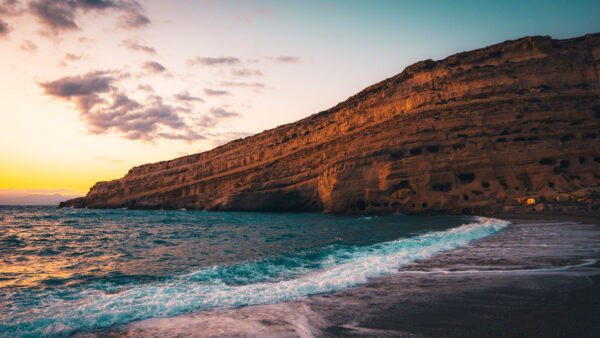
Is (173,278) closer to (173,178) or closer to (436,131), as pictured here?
(436,131)

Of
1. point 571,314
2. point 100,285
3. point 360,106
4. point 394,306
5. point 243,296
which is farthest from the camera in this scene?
point 360,106

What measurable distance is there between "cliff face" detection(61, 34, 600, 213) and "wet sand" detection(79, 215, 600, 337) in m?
16.9

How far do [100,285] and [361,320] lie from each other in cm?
510

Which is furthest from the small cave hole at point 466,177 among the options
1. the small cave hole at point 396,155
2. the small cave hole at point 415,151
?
the small cave hole at point 396,155

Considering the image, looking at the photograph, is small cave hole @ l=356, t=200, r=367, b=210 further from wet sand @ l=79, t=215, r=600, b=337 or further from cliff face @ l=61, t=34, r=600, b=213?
wet sand @ l=79, t=215, r=600, b=337

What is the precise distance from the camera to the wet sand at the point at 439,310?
361cm

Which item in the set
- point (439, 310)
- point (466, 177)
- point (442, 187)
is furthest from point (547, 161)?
point (439, 310)

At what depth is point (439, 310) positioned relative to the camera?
13.9ft

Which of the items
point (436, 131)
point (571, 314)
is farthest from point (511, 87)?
point (571, 314)

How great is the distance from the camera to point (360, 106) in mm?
29859

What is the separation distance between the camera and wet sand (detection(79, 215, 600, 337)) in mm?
3607

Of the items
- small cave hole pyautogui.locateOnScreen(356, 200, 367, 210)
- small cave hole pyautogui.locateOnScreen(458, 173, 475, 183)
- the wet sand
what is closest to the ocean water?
the wet sand

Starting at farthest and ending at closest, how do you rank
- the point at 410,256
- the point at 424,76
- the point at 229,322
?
the point at 424,76 → the point at 410,256 → the point at 229,322

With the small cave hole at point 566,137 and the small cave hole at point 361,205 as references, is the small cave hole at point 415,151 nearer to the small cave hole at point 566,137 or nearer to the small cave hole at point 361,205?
the small cave hole at point 361,205
